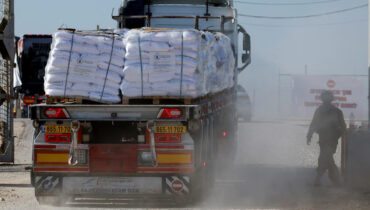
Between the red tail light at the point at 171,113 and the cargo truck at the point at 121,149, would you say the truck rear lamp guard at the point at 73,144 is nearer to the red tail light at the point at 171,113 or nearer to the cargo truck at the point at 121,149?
the cargo truck at the point at 121,149

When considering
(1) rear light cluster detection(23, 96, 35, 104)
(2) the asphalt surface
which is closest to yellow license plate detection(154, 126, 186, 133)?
(2) the asphalt surface

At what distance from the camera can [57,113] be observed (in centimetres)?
1040

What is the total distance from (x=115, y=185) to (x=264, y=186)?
159 inches

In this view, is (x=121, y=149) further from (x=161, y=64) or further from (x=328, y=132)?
(x=328, y=132)

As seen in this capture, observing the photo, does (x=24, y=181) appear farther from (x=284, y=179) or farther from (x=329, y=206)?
(x=329, y=206)

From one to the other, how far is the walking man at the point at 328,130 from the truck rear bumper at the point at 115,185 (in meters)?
4.47

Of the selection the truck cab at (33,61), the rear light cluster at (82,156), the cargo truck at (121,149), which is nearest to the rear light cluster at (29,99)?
the truck cab at (33,61)

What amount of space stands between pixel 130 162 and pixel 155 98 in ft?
2.86

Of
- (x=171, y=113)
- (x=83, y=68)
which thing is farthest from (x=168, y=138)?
(x=83, y=68)

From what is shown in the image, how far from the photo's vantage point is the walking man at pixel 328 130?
14.2 m

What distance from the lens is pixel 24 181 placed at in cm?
1527

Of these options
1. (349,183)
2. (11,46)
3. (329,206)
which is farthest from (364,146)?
(11,46)

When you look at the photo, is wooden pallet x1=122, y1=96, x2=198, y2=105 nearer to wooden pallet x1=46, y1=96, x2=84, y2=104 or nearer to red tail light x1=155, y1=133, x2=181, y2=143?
red tail light x1=155, y1=133, x2=181, y2=143

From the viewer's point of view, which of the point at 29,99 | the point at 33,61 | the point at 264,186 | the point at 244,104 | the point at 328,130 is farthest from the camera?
the point at 244,104
